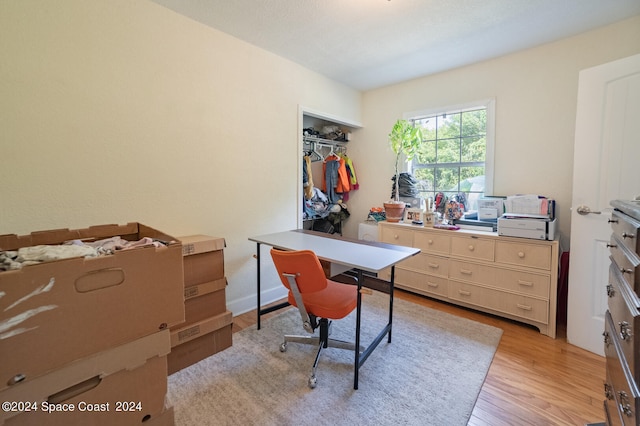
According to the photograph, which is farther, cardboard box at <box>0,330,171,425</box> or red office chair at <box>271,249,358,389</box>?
red office chair at <box>271,249,358,389</box>

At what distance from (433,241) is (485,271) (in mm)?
534

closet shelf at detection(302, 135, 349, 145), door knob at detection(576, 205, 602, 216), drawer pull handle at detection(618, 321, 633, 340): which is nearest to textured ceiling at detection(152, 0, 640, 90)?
closet shelf at detection(302, 135, 349, 145)

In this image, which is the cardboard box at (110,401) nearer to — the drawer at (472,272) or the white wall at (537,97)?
the drawer at (472,272)

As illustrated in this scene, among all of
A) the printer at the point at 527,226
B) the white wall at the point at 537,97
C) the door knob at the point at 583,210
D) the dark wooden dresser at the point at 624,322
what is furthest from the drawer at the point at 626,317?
the white wall at the point at 537,97

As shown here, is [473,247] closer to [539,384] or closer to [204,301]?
[539,384]

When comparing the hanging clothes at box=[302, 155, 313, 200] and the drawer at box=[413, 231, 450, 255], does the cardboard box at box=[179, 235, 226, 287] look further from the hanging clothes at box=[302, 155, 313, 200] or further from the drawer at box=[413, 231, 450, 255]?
the drawer at box=[413, 231, 450, 255]

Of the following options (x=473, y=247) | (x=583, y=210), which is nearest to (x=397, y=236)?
(x=473, y=247)

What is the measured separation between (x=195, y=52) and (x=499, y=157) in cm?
310

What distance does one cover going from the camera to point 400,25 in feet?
7.39

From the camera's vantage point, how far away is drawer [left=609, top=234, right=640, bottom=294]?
2.69ft

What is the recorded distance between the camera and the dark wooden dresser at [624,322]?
0.79 metres

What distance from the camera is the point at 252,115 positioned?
8.78 ft

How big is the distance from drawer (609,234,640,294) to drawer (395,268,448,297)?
68.1 inches

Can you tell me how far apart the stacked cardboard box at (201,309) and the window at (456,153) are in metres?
2.69
